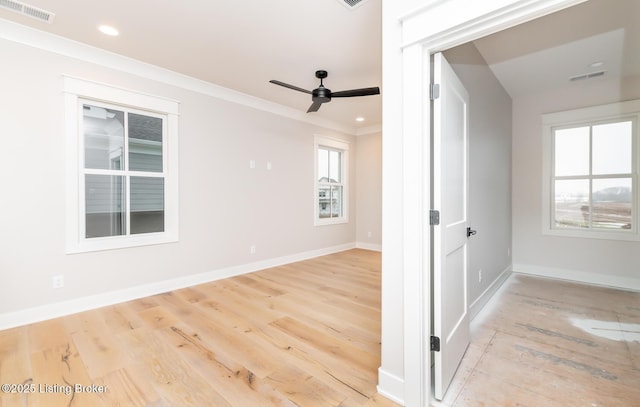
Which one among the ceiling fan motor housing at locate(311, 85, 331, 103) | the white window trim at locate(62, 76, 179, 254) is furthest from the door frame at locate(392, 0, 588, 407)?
the white window trim at locate(62, 76, 179, 254)

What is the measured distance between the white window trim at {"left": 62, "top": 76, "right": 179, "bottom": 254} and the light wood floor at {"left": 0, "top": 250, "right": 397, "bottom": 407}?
70 cm

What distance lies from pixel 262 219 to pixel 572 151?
4.76 meters

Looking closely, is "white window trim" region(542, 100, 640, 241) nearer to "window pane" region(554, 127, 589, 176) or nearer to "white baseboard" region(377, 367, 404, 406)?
"window pane" region(554, 127, 589, 176)

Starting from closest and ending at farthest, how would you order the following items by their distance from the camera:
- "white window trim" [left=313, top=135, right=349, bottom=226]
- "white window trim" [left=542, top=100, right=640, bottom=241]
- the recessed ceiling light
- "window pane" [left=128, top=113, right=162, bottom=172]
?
the recessed ceiling light → "window pane" [left=128, top=113, right=162, bottom=172] → "white window trim" [left=542, top=100, right=640, bottom=241] → "white window trim" [left=313, top=135, right=349, bottom=226]

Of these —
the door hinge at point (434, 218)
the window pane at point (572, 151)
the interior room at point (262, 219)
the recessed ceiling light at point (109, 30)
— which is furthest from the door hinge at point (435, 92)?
the window pane at point (572, 151)

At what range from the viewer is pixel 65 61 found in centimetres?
282

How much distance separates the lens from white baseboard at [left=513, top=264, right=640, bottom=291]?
3535 millimetres

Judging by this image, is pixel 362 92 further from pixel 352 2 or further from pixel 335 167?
pixel 335 167

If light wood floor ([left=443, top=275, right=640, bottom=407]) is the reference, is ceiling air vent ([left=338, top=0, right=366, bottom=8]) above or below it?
above

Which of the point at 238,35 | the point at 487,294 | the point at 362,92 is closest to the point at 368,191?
the point at 362,92

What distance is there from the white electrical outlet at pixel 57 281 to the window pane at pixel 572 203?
6250mm

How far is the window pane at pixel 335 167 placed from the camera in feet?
19.8

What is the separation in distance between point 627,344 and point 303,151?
4599mm

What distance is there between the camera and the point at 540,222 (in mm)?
4219
